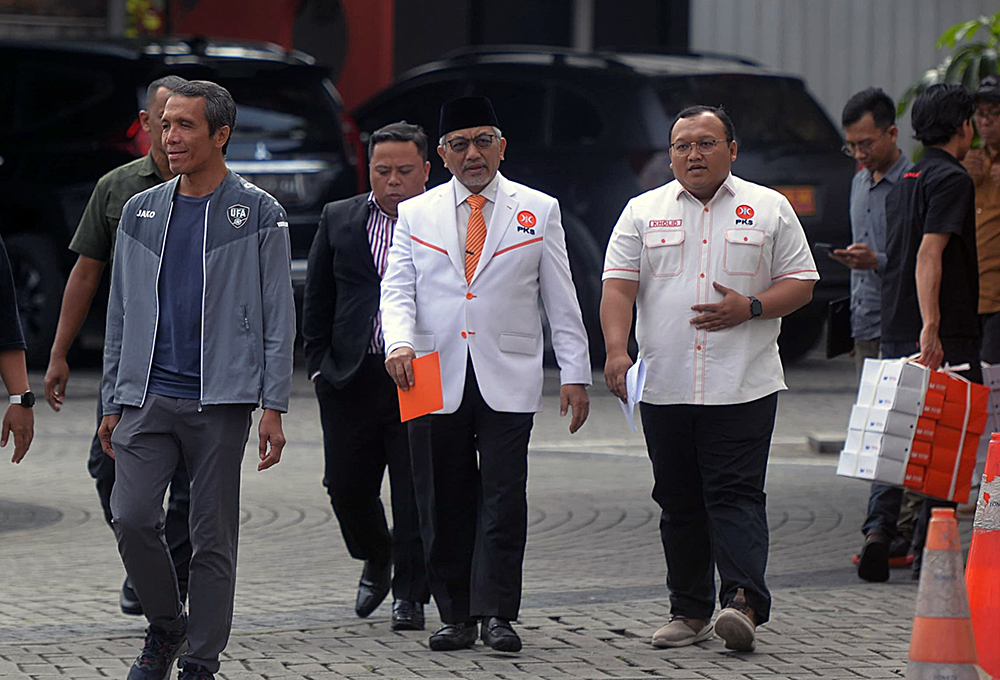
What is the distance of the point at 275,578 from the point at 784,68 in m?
14.0

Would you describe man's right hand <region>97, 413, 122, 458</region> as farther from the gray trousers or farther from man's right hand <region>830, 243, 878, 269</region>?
man's right hand <region>830, 243, 878, 269</region>

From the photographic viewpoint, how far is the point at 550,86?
14406mm

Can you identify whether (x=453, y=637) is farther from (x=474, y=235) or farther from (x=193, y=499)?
(x=474, y=235)

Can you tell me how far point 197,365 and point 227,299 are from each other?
8.1 inches

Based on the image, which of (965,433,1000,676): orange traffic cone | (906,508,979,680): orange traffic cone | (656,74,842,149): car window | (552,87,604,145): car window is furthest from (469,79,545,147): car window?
(906,508,979,680): orange traffic cone

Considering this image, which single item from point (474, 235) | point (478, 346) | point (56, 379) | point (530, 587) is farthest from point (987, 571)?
point (56, 379)

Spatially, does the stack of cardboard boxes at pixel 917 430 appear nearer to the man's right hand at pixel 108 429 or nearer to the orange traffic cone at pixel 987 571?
the orange traffic cone at pixel 987 571

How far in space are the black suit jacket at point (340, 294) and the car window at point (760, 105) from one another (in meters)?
7.10

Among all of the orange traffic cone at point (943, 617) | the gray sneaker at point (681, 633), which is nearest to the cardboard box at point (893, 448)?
the gray sneaker at point (681, 633)

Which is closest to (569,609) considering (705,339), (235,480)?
Answer: (705,339)

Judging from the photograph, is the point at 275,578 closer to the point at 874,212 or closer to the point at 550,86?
the point at 874,212

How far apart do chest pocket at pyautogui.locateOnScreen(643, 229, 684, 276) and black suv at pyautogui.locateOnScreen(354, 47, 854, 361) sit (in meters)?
7.11

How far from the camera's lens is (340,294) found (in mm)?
6891

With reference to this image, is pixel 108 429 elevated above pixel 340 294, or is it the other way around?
pixel 340 294
